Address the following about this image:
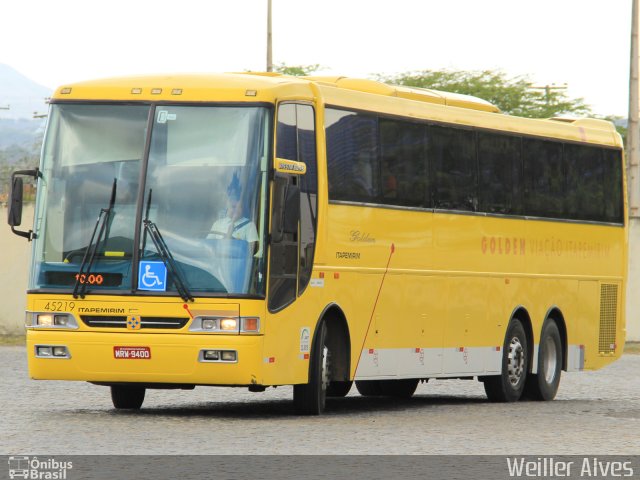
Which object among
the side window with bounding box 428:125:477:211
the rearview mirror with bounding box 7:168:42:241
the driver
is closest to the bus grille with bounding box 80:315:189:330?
the driver

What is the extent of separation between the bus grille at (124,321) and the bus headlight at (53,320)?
122mm

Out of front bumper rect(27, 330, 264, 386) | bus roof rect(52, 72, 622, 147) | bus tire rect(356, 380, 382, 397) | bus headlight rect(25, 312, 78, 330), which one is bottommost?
bus tire rect(356, 380, 382, 397)

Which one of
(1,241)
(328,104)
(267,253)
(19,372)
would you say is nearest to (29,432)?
(267,253)

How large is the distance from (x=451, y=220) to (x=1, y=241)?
18.2m

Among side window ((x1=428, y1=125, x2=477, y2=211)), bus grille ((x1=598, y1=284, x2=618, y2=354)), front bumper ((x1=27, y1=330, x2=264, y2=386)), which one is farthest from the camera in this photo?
bus grille ((x1=598, y1=284, x2=618, y2=354))

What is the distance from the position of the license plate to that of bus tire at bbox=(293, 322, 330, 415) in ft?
5.87

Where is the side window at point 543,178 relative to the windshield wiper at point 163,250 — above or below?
above

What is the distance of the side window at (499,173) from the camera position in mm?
21031

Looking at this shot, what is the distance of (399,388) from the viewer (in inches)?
896

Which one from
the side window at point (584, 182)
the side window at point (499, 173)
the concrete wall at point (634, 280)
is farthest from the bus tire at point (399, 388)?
the concrete wall at point (634, 280)

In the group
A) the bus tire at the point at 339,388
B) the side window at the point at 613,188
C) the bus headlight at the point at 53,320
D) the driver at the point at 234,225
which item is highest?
the side window at the point at 613,188

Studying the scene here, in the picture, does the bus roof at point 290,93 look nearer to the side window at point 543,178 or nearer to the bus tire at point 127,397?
the side window at point 543,178

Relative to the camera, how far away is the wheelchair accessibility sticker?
52.9 ft

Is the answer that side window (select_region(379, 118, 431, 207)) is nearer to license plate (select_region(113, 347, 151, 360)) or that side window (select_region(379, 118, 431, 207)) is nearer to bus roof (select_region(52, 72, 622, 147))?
bus roof (select_region(52, 72, 622, 147))
